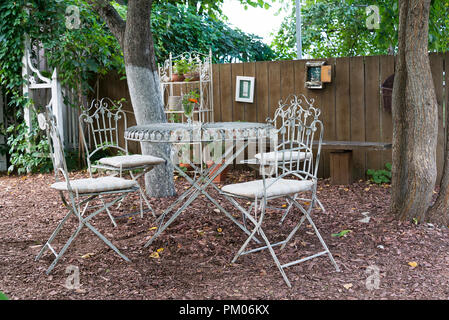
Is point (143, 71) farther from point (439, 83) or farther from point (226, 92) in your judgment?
point (439, 83)

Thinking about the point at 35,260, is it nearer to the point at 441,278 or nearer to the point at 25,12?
the point at 441,278

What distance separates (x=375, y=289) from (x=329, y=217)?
1.61 metres

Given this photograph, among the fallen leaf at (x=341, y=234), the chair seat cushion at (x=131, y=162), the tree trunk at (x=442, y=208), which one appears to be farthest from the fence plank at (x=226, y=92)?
the tree trunk at (x=442, y=208)

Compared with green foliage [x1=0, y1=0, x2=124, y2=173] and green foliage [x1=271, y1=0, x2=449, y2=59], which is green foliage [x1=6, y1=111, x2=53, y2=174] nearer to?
green foliage [x1=0, y1=0, x2=124, y2=173]

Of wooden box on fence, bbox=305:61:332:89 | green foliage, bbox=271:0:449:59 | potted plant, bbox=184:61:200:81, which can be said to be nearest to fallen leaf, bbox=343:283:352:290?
wooden box on fence, bbox=305:61:332:89

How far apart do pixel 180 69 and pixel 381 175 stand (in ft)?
9.37

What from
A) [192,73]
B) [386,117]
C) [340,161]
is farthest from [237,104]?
[386,117]

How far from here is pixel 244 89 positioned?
6.86 meters

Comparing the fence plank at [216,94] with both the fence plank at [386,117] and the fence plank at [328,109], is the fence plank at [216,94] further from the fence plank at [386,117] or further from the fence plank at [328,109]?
the fence plank at [386,117]

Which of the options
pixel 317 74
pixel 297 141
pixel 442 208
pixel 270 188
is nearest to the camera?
pixel 270 188

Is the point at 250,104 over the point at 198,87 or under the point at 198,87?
under

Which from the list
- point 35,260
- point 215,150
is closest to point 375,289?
point 35,260

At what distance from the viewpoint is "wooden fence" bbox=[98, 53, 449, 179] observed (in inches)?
235

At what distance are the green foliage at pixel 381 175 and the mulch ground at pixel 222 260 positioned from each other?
1.02m
